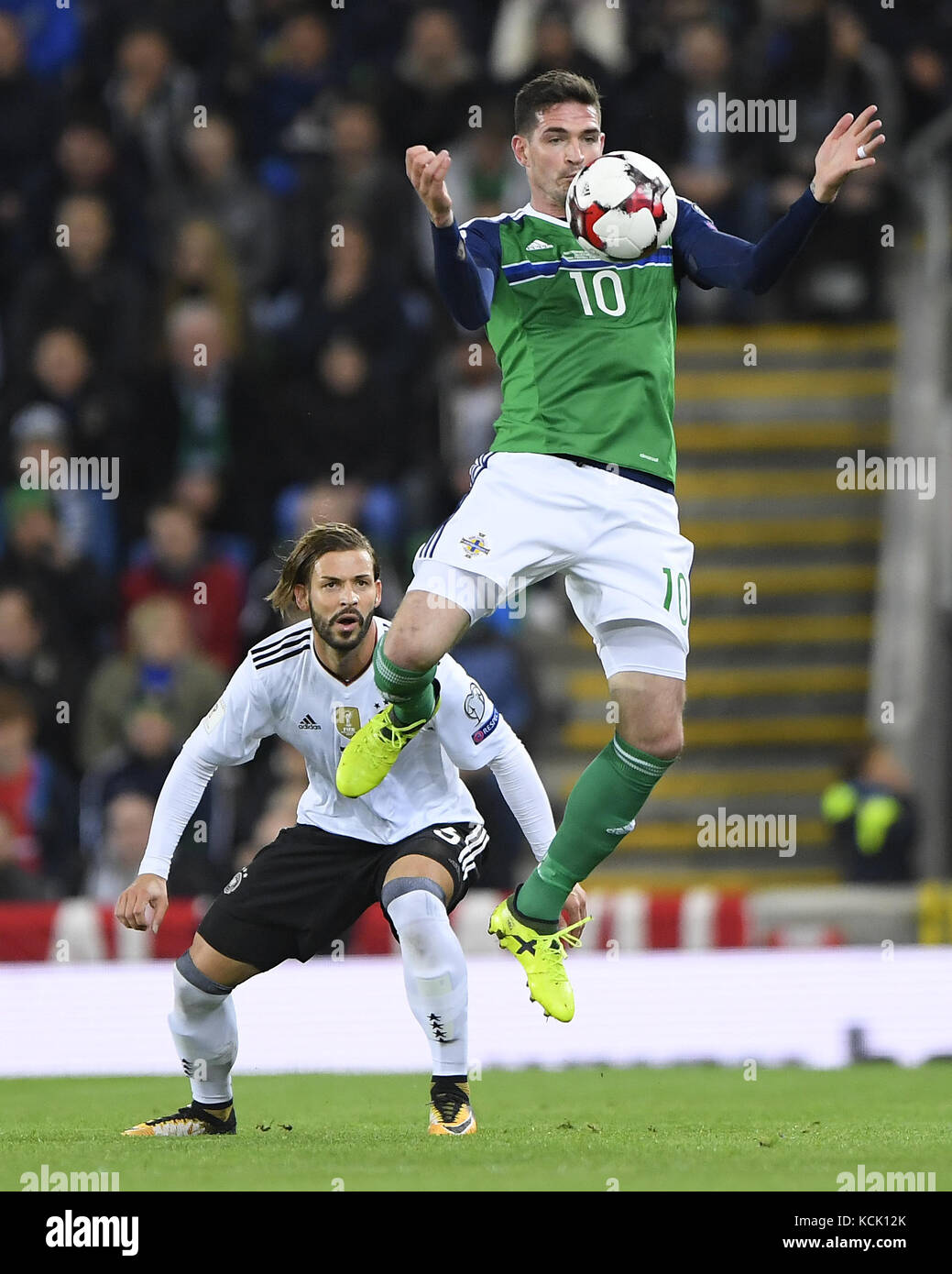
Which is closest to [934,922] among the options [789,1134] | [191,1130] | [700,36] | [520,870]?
[520,870]

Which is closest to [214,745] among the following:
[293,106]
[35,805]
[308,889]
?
[308,889]

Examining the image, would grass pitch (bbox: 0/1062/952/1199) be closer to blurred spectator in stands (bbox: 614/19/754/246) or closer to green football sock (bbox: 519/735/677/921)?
green football sock (bbox: 519/735/677/921)

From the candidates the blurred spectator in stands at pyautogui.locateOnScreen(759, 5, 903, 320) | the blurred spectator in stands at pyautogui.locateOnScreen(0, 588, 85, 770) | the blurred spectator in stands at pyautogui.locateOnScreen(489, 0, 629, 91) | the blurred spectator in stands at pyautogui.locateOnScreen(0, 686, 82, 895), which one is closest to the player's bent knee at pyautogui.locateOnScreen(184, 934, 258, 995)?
the blurred spectator in stands at pyautogui.locateOnScreen(0, 686, 82, 895)

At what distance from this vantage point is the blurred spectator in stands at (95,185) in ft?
45.0

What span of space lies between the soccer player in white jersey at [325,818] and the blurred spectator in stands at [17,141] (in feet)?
24.8

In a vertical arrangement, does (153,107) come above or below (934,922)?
A: above

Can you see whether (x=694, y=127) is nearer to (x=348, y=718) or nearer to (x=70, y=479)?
(x=70, y=479)

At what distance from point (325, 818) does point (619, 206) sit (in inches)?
87.1

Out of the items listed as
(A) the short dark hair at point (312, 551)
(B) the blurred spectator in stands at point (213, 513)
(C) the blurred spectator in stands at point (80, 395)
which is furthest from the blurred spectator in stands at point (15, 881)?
(A) the short dark hair at point (312, 551)

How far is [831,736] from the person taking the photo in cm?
1340

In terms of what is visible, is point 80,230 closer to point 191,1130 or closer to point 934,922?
point 934,922

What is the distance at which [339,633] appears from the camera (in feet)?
22.5

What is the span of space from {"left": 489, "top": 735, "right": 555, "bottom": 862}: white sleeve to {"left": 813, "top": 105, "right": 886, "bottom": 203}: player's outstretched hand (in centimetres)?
200

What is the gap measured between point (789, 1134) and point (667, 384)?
2325 millimetres
